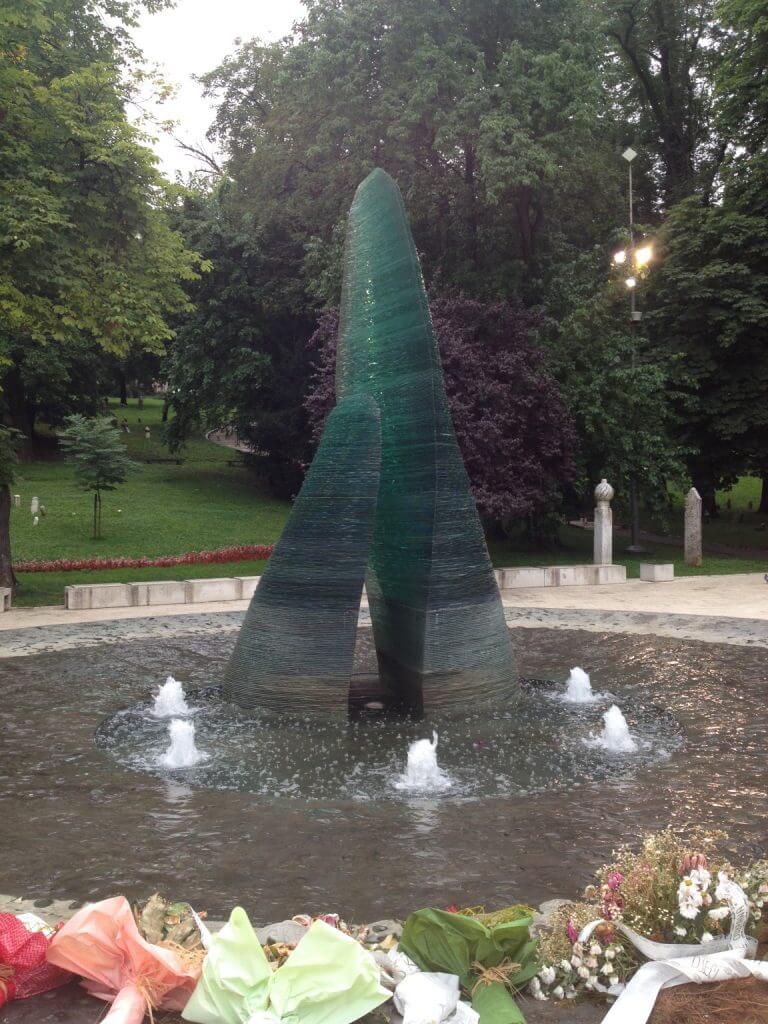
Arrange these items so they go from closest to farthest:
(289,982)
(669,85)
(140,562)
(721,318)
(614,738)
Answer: (289,982), (614,738), (140,562), (721,318), (669,85)

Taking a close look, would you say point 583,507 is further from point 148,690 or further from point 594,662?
point 148,690

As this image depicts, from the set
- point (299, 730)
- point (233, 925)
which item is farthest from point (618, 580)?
point (233, 925)

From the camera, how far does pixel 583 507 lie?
94.3 ft

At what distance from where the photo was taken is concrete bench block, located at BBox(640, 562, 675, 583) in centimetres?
2159

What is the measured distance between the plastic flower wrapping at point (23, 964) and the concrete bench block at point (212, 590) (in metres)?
13.8

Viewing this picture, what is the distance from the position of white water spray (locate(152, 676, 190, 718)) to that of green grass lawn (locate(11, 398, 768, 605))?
28.1ft

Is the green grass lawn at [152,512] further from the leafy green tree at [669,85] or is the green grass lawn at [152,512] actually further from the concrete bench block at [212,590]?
the leafy green tree at [669,85]

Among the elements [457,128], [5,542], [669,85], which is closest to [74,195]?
A: [5,542]

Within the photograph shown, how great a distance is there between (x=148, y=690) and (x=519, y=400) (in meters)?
13.9

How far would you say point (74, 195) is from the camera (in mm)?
16484

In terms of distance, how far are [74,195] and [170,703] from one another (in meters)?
9.89

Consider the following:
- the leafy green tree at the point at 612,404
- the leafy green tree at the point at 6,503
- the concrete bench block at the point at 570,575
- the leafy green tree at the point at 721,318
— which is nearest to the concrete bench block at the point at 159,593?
the leafy green tree at the point at 6,503

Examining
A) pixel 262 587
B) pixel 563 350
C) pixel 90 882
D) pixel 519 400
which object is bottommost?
pixel 90 882

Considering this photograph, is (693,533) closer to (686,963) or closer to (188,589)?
(188,589)
